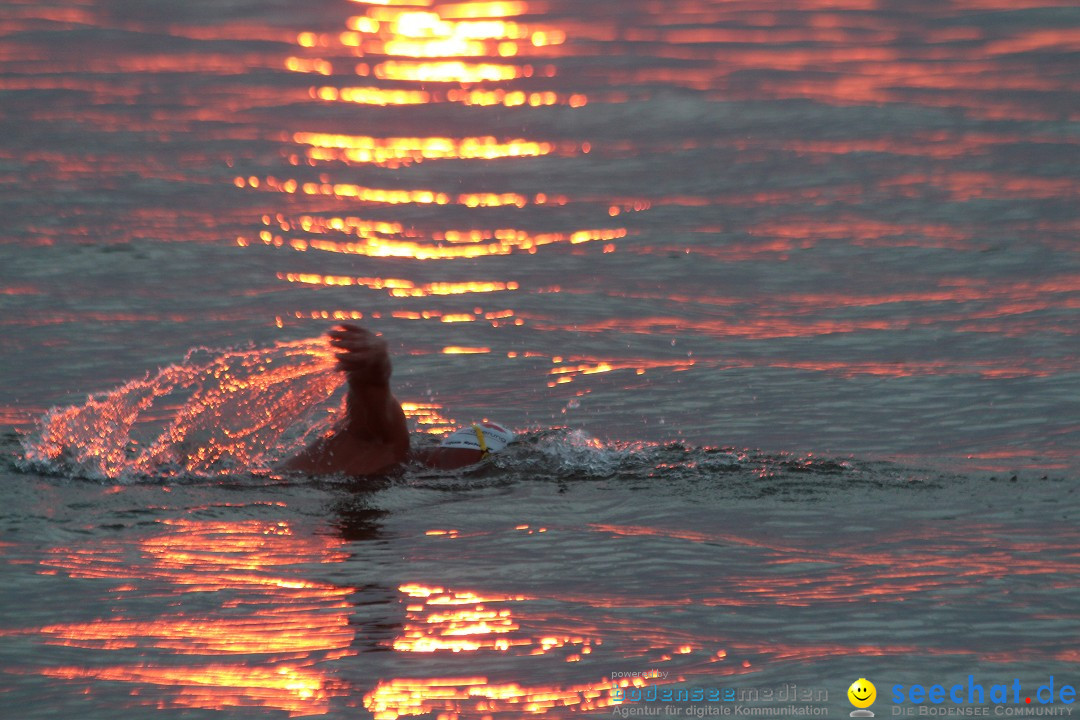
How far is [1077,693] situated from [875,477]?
2559mm

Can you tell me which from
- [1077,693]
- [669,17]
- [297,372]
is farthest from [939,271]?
[669,17]

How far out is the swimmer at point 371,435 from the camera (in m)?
8.30

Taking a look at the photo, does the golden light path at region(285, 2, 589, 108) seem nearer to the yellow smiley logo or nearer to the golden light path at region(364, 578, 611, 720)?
the golden light path at region(364, 578, 611, 720)

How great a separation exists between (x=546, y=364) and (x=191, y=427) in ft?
8.70

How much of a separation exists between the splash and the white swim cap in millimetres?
750

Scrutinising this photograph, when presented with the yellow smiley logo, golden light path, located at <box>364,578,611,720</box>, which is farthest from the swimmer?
the yellow smiley logo

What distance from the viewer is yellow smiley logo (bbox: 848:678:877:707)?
633 centimetres

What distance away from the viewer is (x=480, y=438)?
908 centimetres

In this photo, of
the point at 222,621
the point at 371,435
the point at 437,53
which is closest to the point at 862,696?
the point at 222,621

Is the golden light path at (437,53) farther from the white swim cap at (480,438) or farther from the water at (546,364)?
the white swim cap at (480,438)

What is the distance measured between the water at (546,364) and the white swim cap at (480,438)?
0.31 feet

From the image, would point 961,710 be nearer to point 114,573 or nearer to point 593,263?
Result: point 114,573

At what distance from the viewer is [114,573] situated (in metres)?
7.57

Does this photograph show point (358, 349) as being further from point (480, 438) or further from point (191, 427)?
point (191, 427)
